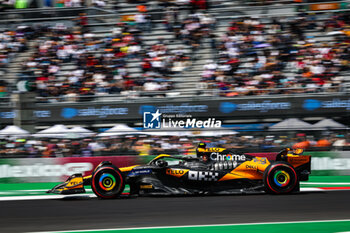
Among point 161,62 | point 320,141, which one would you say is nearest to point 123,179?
point 320,141

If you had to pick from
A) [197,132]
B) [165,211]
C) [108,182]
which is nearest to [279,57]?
[197,132]

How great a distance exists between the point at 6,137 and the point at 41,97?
16.3ft

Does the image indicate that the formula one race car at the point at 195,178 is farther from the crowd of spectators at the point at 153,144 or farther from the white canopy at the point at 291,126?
the white canopy at the point at 291,126

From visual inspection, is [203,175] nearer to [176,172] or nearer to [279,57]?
[176,172]

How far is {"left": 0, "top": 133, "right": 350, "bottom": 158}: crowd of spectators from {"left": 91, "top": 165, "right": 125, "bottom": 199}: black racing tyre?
355 centimetres

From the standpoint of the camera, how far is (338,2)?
1836 cm

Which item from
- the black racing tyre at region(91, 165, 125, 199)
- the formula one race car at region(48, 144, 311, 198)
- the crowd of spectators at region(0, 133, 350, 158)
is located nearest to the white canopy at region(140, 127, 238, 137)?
the crowd of spectators at region(0, 133, 350, 158)

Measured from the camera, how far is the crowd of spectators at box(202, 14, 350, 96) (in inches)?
653

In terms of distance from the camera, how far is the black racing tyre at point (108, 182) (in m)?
9.48

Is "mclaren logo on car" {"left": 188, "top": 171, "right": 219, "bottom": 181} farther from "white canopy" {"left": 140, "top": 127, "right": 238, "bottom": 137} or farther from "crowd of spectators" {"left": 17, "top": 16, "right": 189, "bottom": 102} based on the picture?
"crowd of spectators" {"left": 17, "top": 16, "right": 189, "bottom": 102}

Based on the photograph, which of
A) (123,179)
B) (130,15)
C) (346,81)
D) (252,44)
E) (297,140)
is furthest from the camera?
(130,15)

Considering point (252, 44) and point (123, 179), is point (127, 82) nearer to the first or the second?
point (252, 44)

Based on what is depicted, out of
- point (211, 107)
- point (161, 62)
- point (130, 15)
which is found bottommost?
point (211, 107)

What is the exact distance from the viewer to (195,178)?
9.52 m
